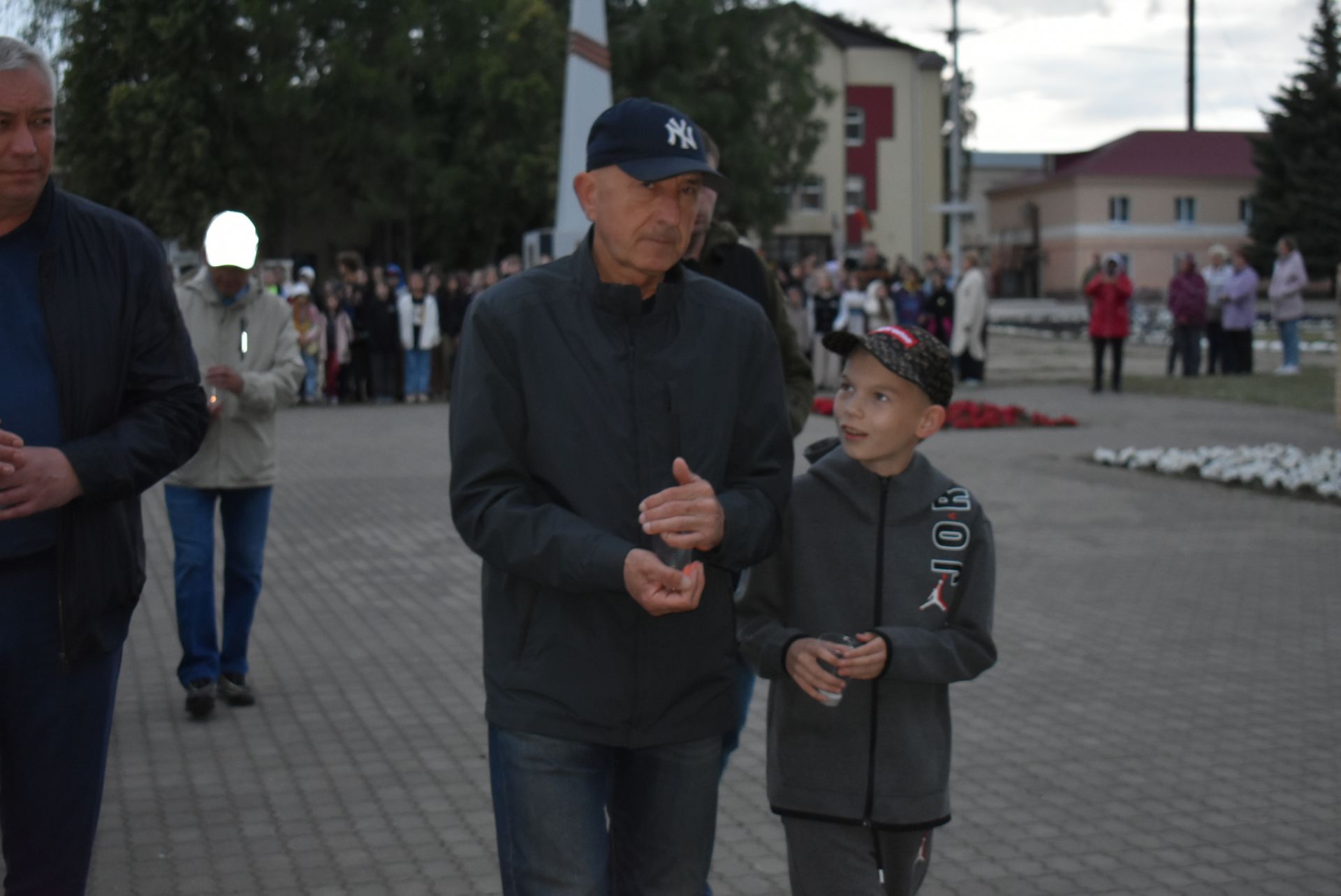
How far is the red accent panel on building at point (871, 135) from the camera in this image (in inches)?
2665

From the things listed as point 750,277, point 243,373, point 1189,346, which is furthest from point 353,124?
point 750,277

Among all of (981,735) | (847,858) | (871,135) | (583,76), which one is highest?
(871,135)

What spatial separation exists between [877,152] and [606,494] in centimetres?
6669

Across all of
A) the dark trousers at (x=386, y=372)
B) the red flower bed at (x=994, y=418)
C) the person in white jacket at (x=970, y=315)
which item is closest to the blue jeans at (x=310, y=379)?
the dark trousers at (x=386, y=372)

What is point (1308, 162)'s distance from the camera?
204 feet

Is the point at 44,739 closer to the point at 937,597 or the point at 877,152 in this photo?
the point at 937,597

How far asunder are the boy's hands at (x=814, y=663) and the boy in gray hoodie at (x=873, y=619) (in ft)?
0.13

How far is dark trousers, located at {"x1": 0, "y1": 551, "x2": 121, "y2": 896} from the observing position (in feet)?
9.95

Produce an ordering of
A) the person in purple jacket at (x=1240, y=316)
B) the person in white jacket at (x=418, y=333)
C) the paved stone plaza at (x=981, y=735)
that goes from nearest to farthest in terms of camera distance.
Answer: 1. the paved stone plaza at (x=981, y=735)
2. the person in white jacket at (x=418, y=333)
3. the person in purple jacket at (x=1240, y=316)

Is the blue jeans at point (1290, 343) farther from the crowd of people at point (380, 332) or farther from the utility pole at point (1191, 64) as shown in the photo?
the utility pole at point (1191, 64)

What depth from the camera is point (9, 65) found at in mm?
3010

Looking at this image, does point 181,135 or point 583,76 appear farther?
point 181,135

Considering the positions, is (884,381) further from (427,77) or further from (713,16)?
(713,16)

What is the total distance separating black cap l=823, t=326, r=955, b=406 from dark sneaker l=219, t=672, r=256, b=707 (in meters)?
4.11
